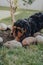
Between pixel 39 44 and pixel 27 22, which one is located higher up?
pixel 27 22

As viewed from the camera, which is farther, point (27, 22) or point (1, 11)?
point (1, 11)

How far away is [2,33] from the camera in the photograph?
3812 mm

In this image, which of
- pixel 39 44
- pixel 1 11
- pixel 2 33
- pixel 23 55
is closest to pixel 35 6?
pixel 1 11

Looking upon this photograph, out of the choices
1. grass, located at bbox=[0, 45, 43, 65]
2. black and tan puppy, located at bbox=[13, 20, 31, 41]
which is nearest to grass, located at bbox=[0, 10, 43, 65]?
grass, located at bbox=[0, 45, 43, 65]

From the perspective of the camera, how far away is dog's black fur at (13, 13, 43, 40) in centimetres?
344

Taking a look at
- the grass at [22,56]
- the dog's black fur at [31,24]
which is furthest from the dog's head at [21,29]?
the grass at [22,56]

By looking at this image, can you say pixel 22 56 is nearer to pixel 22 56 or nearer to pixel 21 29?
pixel 22 56

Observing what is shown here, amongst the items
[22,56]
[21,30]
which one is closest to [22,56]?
[22,56]

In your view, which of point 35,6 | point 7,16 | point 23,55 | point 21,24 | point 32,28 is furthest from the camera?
point 35,6

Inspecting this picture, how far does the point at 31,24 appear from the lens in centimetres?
362

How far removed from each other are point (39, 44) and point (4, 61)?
810 mm

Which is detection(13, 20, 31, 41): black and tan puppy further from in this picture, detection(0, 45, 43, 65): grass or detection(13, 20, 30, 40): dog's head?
detection(0, 45, 43, 65): grass

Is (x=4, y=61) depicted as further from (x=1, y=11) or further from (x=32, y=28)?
(x=1, y=11)

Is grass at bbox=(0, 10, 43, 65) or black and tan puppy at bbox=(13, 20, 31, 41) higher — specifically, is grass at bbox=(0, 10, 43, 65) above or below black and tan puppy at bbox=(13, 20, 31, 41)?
below
